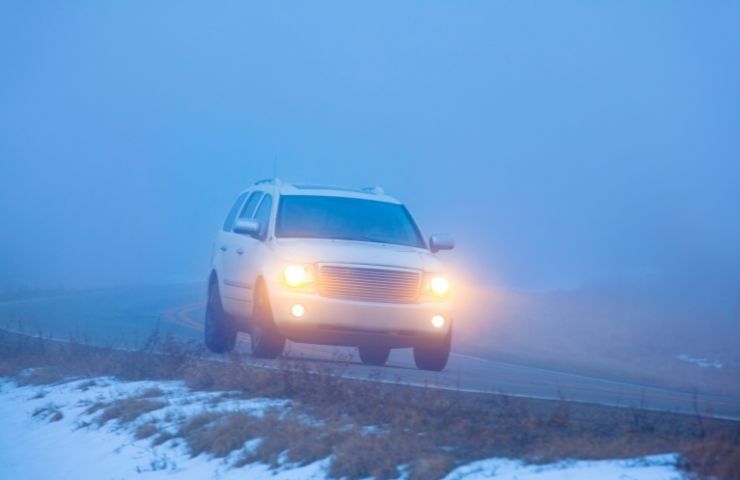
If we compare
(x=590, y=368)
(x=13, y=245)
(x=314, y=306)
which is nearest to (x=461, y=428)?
(x=314, y=306)

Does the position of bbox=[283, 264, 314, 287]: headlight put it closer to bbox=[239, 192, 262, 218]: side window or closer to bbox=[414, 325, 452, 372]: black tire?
bbox=[414, 325, 452, 372]: black tire

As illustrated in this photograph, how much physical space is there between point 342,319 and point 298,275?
27.3 inches

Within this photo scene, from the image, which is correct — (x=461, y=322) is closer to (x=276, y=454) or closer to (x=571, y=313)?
(x=571, y=313)

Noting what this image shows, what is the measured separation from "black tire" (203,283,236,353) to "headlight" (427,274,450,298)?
3.36m

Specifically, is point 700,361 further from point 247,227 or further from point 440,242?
point 247,227

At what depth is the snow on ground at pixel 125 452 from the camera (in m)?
7.69

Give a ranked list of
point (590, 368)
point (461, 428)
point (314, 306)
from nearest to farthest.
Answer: point (461, 428), point (314, 306), point (590, 368)

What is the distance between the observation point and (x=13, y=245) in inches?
3494

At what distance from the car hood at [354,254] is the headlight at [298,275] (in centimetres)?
9

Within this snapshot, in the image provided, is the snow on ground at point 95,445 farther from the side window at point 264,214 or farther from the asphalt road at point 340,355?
the side window at point 264,214

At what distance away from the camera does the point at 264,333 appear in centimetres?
1279

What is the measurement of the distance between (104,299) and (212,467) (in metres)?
26.2

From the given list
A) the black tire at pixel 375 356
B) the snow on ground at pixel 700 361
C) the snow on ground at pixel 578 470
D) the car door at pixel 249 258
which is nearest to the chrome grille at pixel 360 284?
the car door at pixel 249 258

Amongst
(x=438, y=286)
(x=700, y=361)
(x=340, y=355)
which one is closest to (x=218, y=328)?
(x=340, y=355)
